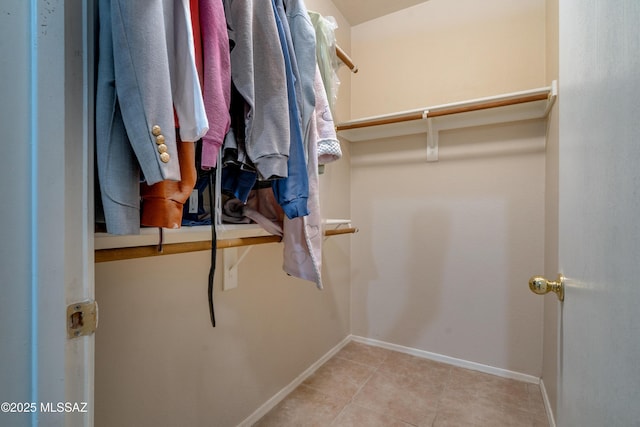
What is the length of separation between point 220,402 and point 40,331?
958mm

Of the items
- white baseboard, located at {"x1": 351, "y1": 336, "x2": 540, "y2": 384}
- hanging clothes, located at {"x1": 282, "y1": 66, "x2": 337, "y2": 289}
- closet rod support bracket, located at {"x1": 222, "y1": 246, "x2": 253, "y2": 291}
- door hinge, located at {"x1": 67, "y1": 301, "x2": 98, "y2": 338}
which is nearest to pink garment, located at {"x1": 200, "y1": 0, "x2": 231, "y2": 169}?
door hinge, located at {"x1": 67, "y1": 301, "x2": 98, "y2": 338}

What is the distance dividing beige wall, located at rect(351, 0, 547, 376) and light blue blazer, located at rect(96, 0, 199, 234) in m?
1.69

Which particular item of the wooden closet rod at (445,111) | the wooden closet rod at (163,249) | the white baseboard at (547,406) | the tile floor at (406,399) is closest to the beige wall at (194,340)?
the tile floor at (406,399)

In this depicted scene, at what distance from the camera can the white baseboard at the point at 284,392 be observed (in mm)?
1261

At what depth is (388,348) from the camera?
1.98m

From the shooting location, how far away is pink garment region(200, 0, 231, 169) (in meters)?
0.60

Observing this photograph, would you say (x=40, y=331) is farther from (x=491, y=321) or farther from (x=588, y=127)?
(x=491, y=321)

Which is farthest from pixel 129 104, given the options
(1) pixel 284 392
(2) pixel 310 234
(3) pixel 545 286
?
(1) pixel 284 392

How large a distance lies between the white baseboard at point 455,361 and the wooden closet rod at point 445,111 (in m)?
1.51

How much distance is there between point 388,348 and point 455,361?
1.42ft

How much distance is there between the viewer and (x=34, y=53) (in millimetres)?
381

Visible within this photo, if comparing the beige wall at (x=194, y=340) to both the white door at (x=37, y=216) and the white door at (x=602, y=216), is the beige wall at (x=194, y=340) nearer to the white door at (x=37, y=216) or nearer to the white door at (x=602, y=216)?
the white door at (x=37, y=216)

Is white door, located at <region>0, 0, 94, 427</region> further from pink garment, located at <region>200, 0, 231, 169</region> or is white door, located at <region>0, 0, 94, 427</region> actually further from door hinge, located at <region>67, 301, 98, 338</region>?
pink garment, located at <region>200, 0, 231, 169</region>

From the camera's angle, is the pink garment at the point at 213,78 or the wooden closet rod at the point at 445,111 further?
the wooden closet rod at the point at 445,111
